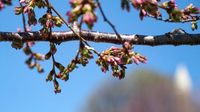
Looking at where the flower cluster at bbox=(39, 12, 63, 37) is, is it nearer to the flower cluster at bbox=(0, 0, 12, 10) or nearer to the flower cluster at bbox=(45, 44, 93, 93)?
the flower cluster at bbox=(45, 44, 93, 93)

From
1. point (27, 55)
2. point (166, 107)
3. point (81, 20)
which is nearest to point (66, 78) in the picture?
point (81, 20)

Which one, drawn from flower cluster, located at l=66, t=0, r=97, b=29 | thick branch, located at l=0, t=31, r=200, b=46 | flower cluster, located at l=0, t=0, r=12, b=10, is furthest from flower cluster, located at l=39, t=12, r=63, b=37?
flower cluster, located at l=66, t=0, r=97, b=29

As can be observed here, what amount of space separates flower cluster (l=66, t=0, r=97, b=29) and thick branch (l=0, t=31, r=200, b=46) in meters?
1.26

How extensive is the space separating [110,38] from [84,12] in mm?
1449

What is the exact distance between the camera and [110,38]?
15.8 feet

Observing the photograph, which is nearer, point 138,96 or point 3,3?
point 3,3

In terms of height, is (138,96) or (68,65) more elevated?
(68,65)

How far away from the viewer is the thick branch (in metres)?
4.68

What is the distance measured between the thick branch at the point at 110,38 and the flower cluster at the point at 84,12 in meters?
1.26

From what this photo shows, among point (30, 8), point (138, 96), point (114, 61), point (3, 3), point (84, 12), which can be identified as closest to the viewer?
point (84, 12)

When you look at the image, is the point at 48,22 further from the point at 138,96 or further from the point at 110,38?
the point at 138,96

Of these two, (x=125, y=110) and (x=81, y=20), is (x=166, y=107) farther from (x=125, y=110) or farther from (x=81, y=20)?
(x=81, y=20)

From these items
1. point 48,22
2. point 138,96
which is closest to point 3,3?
point 48,22

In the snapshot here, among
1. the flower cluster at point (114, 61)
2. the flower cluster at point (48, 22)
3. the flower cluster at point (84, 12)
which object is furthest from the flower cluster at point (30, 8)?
the flower cluster at point (84, 12)
